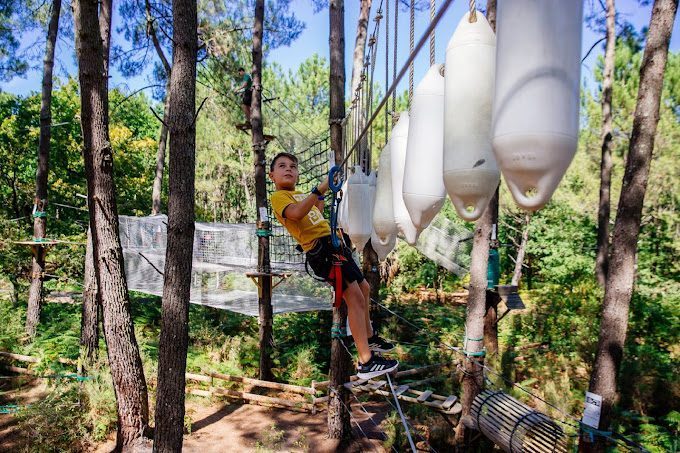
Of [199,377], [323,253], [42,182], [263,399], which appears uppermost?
[42,182]

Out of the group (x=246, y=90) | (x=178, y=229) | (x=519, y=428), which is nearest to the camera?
(x=178, y=229)

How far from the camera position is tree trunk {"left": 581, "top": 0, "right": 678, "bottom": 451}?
3254 millimetres

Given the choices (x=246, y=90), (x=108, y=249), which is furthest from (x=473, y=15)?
(x=246, y=90)

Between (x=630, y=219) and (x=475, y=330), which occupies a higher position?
(x=630, y=219)

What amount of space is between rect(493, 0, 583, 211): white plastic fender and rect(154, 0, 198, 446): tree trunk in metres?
2.65

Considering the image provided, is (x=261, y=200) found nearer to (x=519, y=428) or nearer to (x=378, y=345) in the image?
(x=378, y=345)

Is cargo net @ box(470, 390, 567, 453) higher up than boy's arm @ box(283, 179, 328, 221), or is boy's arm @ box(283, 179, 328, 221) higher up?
boy's arm @ box(283, 179, 328, 221)

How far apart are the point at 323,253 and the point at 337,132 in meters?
1.96

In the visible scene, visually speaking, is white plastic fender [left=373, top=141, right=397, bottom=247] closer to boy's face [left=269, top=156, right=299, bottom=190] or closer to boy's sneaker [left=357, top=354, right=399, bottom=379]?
boy's sneaker [left=357, top=354, right=399, bottom=379]

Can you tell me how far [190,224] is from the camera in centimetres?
293

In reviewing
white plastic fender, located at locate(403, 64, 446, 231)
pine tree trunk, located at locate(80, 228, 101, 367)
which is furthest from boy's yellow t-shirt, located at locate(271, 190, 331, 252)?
pine tree trunk, located at locate(80, 228, 101, 367)

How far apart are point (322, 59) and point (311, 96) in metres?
1.55

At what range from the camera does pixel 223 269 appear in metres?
6.25

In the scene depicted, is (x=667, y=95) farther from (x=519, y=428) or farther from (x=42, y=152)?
(x=42, y=152)
